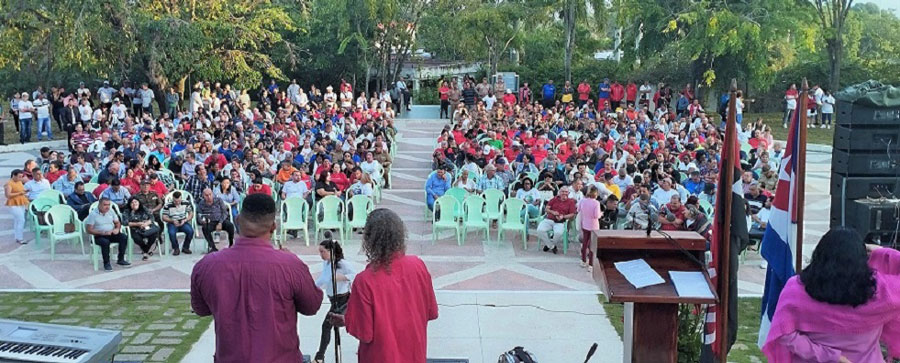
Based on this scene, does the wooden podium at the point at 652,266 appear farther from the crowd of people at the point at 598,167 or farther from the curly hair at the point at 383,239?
the crowd of people at the point at 598,167

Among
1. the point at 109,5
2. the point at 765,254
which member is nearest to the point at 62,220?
the point at 765,254

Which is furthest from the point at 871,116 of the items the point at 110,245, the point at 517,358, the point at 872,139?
the point at 110,245

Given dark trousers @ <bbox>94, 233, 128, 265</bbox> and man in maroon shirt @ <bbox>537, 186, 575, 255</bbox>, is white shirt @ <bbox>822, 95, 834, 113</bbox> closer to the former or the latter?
man in maroon shirt @ <bbox>537, 186, 575, 255</bbox>

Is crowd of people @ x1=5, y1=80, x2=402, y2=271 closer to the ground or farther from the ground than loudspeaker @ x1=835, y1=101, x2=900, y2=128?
closer to the ground

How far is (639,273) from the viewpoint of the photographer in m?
4.83

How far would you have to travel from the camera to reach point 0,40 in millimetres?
22734

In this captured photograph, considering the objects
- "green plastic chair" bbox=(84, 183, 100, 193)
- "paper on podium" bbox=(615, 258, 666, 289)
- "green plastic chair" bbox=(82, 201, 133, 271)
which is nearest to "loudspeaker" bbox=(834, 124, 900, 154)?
"paper on podium" bbox=(615, 258, 666, 289)

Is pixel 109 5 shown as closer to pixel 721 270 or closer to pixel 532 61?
pixel 532 61

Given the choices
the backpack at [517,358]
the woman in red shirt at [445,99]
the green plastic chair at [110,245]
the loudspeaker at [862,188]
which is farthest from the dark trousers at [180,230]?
the woman in red shirt at [445,99]

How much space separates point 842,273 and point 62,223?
33.6ft

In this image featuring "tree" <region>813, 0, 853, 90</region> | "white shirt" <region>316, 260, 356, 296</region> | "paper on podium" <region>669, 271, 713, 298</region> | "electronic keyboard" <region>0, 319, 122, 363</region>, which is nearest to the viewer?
"electronic keyboard" <region>0, 319, 122, 363</region>

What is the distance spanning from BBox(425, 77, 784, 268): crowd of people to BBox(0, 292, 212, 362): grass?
4510 millimetres

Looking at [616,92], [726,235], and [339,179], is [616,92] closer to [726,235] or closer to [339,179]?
[339,179]

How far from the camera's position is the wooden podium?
16.3 feet
